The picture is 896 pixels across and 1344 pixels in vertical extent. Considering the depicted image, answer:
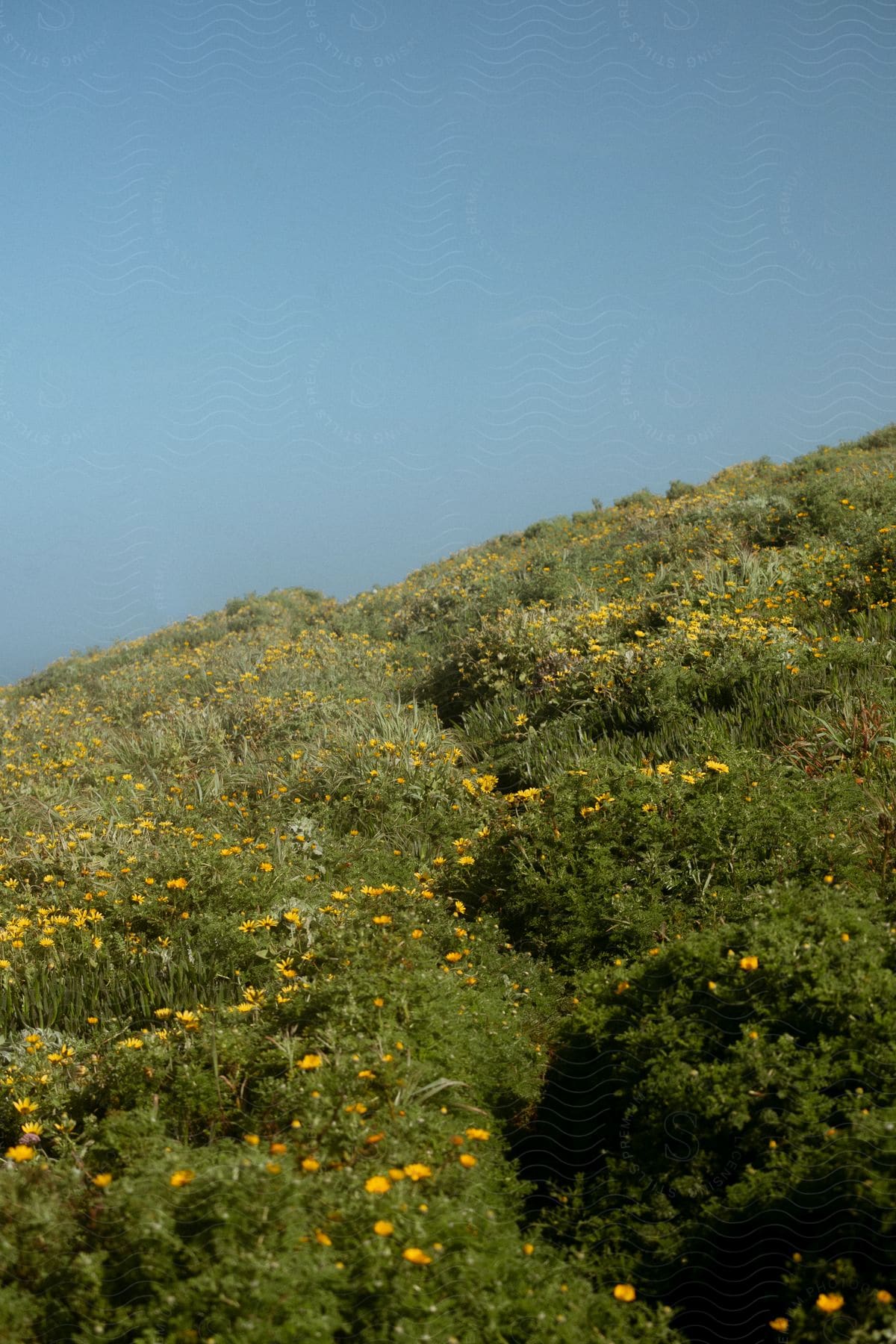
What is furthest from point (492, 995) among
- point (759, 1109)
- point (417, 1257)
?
point (417, 1257)

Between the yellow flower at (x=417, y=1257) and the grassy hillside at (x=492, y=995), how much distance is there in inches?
0.4

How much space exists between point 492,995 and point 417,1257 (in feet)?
6.92

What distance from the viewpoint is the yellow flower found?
231cm

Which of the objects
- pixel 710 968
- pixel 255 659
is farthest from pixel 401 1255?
pixel 255 659

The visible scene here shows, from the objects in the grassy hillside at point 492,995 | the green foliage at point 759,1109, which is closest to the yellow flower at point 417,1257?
the grassy hillside at point 492,995

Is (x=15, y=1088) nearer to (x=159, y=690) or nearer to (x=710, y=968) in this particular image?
(x=710, y=968)

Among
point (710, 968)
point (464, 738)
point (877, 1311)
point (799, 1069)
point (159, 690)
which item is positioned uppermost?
point (159, 690)

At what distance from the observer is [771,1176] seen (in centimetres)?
280

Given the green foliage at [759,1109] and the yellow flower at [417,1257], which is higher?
the yellow flower at [417,1257]

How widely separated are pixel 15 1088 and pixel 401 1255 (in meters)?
2.42

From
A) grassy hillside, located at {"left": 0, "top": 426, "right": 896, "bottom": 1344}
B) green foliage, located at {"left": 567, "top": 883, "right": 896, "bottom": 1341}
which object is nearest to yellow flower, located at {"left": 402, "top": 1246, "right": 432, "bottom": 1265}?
grassy hillside, located at {"left": 0, "top": 426, "right": 896, "bottom": 1344}

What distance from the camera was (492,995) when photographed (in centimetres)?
440

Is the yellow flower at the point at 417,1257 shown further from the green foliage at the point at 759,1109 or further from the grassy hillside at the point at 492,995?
the green foliage at the point at 759,1109

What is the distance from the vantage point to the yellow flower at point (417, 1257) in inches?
90.9
